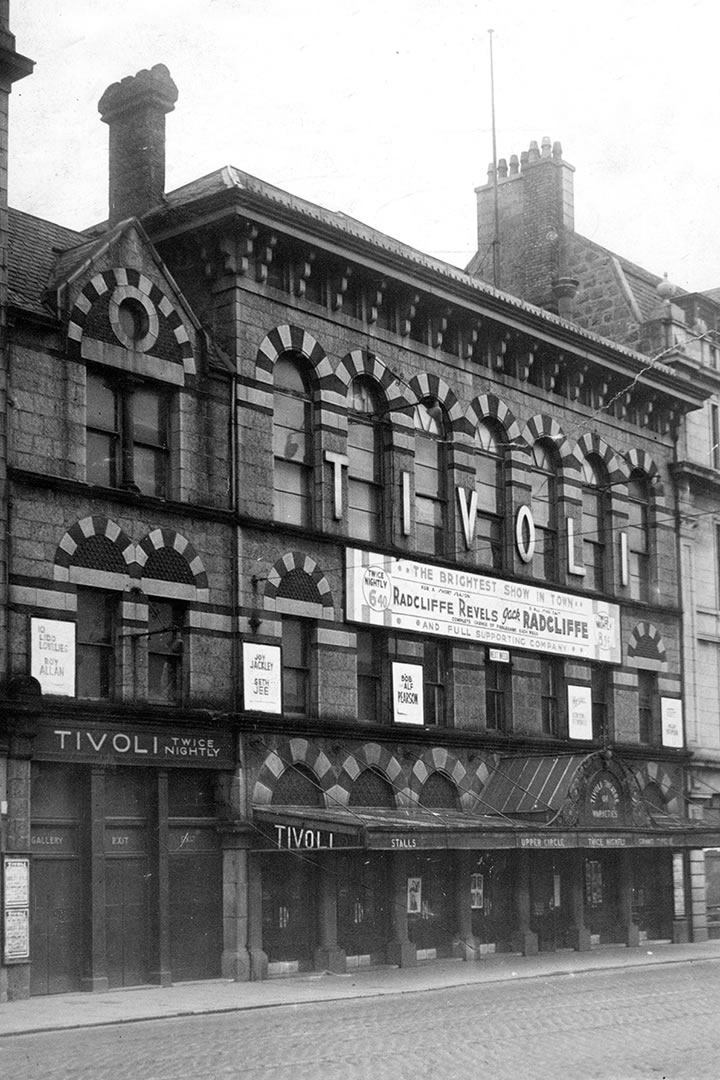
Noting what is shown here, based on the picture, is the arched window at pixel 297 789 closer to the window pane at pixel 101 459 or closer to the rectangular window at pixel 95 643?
the rectangular window at pixel 95 643

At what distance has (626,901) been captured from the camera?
38.2m

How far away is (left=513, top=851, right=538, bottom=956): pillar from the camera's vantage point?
3447cm

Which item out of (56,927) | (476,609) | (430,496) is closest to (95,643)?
(56,927)

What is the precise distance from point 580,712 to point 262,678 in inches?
434

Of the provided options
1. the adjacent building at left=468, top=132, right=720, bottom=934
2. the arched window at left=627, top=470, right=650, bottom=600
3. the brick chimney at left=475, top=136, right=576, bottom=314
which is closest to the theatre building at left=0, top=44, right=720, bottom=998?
the arched window at left=627, top=470, right=650, bottom=600

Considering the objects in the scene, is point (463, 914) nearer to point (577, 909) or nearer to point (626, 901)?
point (577, 909)

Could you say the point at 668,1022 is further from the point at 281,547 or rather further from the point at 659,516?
the point at 659,516

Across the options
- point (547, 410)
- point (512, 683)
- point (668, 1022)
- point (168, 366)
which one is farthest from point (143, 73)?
point (668, 1022)

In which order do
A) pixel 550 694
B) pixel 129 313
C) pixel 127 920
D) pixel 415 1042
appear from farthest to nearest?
pixel 550 694 → pixel 129 313 → pixel 127 920 → pixel 415 1042

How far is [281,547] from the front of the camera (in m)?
30.2

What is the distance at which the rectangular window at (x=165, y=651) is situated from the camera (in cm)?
2775

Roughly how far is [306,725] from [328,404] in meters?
6.14

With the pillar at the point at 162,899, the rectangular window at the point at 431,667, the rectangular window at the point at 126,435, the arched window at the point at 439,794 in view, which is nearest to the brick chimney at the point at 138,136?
the rectangular window at the point at 126,435

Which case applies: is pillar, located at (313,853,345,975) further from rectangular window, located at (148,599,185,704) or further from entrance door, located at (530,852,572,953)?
entrance door, located at (530,852,572,953)
